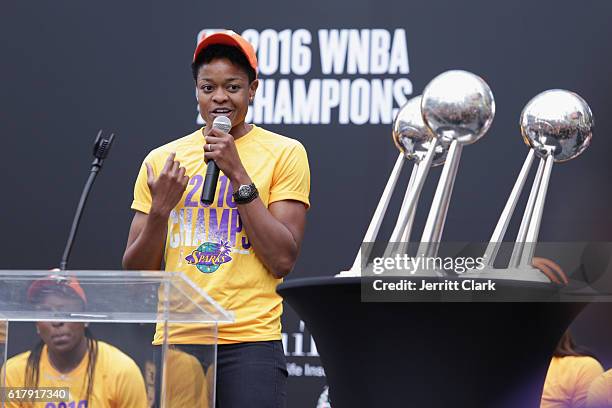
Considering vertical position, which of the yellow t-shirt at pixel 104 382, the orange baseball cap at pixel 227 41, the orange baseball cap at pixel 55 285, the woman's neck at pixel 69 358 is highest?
the orange baseball cap at pixel 227 41

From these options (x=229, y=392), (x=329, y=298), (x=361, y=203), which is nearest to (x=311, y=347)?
(x=361, y=203)

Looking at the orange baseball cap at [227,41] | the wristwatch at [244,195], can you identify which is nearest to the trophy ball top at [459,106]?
the wristwatch at [244,195]

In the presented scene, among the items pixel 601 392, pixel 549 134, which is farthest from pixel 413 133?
pixel 601 392

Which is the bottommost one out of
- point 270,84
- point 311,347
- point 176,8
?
point 311,347

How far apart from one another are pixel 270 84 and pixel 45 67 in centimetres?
90

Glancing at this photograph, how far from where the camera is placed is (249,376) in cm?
200

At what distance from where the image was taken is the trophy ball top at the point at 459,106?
1369mm

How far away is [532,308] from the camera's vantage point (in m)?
1.27

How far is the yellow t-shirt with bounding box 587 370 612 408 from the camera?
2934 mm

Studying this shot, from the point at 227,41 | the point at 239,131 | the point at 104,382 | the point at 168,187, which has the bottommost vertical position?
the point at 104,382

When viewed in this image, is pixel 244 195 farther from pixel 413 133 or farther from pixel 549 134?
pixel 549 134

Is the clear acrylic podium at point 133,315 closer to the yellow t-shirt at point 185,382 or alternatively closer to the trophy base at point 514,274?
the yellow t-shirt at point 185,382

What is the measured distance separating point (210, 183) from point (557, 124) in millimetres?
745

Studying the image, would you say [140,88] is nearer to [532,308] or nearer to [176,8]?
[176,8]
